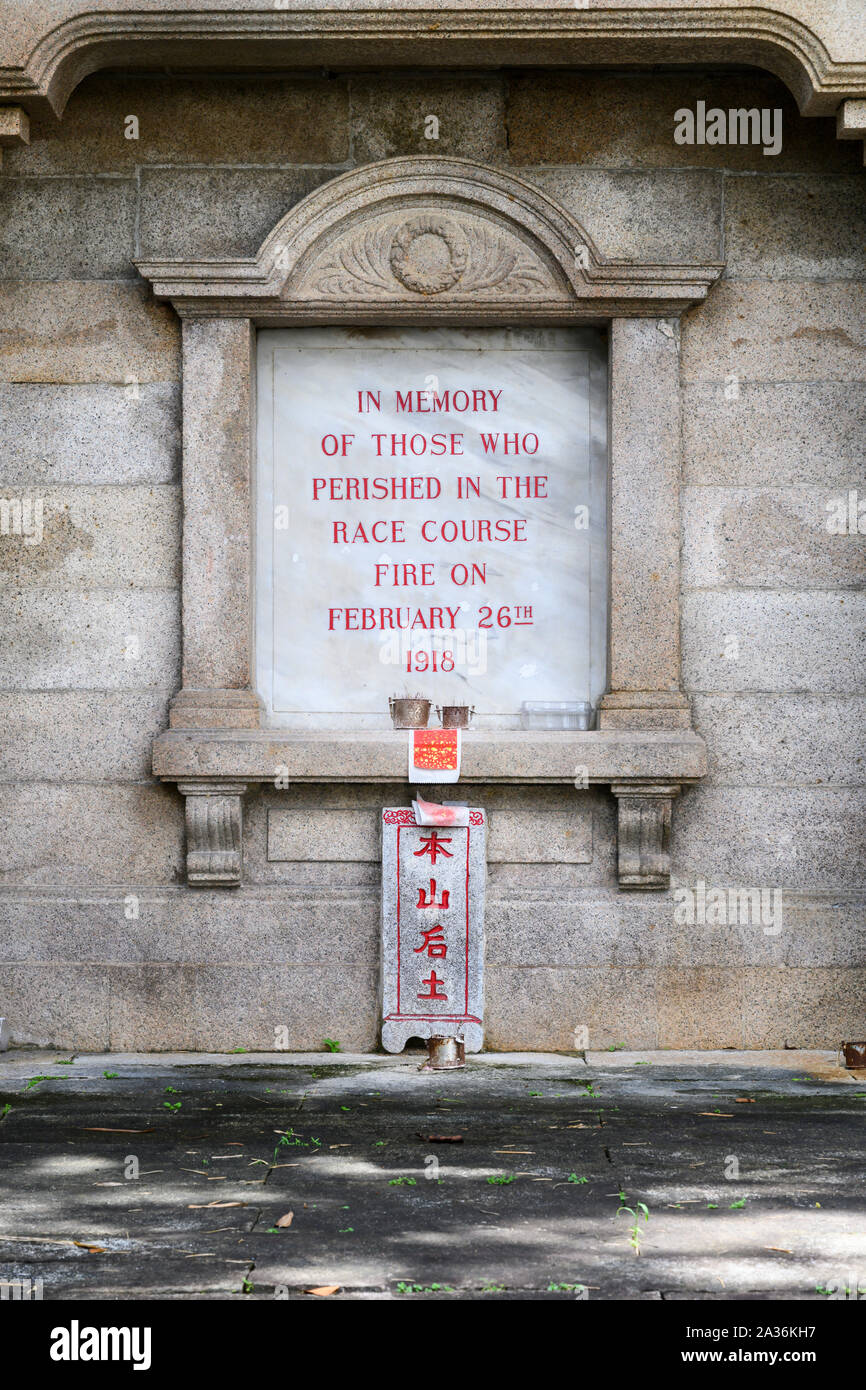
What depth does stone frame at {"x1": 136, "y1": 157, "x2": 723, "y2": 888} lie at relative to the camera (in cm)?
832

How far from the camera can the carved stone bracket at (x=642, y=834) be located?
8312mm

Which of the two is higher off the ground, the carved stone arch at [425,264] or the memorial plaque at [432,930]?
the carved stone arch at [425,264]

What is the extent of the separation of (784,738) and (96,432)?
3.86m

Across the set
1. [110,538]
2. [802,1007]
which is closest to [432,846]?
[802,1007]

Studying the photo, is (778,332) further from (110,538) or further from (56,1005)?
(56,1005)

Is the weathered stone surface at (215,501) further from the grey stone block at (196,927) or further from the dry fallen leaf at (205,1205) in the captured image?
the dry fallen leaf at (205,1205)

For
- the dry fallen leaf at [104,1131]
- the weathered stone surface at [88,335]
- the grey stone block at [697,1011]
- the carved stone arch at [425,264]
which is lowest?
the dry fallen leaf at [104,1131]

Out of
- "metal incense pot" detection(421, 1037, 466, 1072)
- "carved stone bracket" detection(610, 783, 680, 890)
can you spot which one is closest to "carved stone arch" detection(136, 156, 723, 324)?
"carved stone bracket" detection(610, 783, 680, 890)

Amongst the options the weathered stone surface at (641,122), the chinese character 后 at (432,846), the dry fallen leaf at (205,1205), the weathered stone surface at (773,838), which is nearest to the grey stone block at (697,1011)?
the weathered stone surface at (773,838)

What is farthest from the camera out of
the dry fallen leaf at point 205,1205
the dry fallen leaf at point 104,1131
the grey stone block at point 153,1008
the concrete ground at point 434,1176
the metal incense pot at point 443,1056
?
the grey stone block at point 153,1008

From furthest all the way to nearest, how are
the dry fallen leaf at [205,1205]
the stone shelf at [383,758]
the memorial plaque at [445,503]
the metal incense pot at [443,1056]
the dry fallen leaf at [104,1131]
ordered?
the memorial plaque at [445,503] → the stone shelf at [383,758] → the metal incense pot at [443,1056] → the dry fallen leaf at [104,1131] → the dry fallen leaf at [205,1205]

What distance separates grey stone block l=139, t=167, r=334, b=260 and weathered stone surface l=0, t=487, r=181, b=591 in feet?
4.11

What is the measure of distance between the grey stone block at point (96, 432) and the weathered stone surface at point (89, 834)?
5.32 feet

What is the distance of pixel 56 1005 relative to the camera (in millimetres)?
8414
